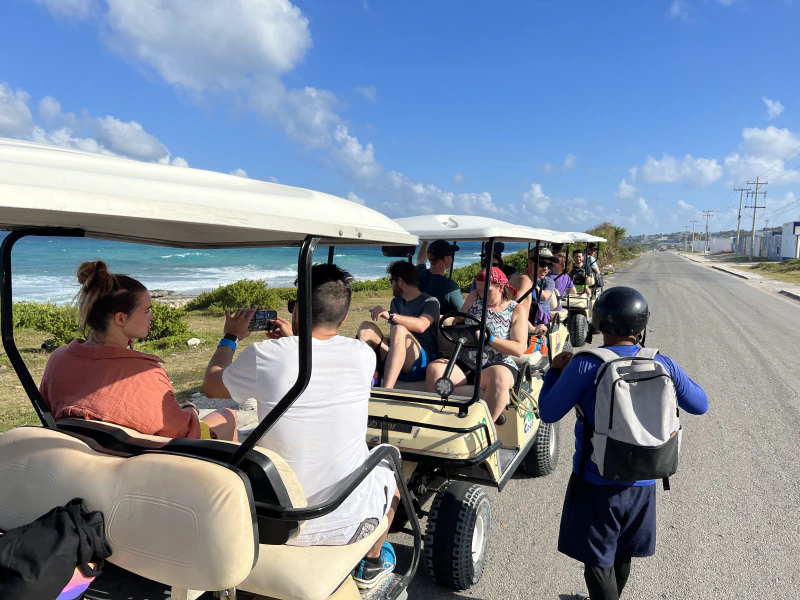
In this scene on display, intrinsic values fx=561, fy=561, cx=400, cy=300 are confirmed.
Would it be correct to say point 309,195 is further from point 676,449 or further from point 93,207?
point 676,449

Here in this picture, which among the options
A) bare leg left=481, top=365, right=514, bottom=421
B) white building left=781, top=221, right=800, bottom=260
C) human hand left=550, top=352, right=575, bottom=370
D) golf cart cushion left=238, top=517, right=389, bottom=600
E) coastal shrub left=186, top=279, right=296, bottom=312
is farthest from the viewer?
white building left=781, top=221, right=800, bottom=260

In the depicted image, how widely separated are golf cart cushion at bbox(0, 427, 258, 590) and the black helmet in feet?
5.01

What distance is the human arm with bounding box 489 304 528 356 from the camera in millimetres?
3930

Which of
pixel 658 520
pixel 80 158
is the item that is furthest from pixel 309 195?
pixel 658 520

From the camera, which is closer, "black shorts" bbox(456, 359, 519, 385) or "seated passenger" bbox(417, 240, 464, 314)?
"black shorts" bbox(456, 359, 519, 385)

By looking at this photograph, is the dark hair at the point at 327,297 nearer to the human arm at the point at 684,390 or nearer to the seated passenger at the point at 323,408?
the seated passenger at the point at 323,408

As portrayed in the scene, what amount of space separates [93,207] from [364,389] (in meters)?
1.27

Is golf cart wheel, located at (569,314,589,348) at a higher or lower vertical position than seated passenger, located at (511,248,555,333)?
lower

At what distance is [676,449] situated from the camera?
2.24m

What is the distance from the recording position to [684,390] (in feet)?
7.57

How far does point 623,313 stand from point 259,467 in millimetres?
1521

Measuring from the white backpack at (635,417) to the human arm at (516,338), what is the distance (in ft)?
5.70

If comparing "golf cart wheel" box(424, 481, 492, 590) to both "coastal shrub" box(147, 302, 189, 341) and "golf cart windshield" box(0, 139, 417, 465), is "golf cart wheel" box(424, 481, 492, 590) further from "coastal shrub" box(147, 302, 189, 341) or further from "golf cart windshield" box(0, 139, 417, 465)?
"coastal shrub" box(147, 302, 189, 341)

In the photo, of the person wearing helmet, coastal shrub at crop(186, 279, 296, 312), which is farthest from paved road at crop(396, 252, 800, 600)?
coastal shrub at crop(186, 279, 296, 312)
